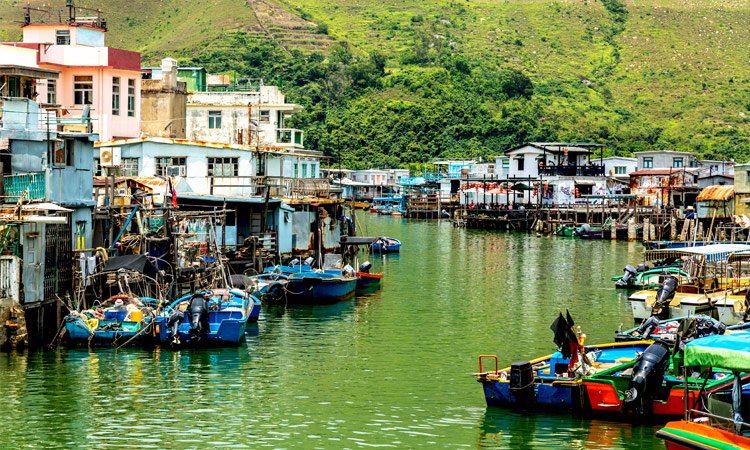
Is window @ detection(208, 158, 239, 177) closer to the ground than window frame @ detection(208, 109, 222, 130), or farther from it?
closer to the ground

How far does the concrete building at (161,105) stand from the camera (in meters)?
76.5

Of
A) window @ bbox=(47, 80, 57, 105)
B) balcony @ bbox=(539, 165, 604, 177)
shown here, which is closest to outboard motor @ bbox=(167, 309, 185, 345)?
window @ bbox=(47, 80, 57, 105)

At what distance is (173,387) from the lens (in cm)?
3691

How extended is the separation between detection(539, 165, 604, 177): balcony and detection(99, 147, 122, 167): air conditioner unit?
72165mm

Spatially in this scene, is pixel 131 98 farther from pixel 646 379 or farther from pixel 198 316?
pixel 646 379

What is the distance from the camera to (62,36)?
6812 centimetres

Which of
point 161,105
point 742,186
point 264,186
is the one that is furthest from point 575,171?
point 264,186

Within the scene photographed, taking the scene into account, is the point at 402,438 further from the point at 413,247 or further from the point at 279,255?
the point at 413,247

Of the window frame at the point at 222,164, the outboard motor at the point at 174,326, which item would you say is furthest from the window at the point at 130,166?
the outboard motor at the point at 174,326

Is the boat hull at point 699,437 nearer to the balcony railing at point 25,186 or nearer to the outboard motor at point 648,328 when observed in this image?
the outboard motor at point 648,328

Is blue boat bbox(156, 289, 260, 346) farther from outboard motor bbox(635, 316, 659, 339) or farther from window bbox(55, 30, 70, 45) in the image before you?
window bbox(55, 30, 70, 45)

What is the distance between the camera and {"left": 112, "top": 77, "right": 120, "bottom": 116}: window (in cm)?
6831

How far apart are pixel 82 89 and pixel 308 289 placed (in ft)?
64.4

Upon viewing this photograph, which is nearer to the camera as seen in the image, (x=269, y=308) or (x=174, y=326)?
(x=174, y=326)
